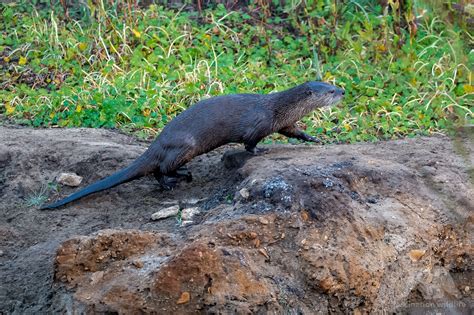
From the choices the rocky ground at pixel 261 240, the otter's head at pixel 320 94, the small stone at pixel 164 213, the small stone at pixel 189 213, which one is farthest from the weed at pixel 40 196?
the otter's head at pixel 320 94

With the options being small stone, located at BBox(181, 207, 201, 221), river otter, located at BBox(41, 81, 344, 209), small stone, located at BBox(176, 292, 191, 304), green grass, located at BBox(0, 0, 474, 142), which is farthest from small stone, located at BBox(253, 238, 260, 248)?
green grass, located at BBox(0, 0, 474, 142)

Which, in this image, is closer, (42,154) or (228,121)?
(228,121)

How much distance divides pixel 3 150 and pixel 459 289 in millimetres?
2619

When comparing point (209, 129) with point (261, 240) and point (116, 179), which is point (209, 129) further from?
point (261, 240)

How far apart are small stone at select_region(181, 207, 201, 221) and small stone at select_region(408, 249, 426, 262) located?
0.99 m

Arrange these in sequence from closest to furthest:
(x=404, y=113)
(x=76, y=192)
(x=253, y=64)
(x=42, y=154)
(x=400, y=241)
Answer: (x=400, y=241) → (x=76, y=192) → (x=42, y=154) → (x=404, y=113) → (x=253, y=64)

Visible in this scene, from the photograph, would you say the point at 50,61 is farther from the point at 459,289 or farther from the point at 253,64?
the point at 459,289

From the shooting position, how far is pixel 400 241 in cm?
321

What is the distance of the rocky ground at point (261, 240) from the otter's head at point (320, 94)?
0.31 meters

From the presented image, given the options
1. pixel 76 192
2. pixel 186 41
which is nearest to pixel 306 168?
pixel 76 192

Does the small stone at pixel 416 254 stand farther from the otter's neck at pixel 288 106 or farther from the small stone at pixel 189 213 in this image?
the otter's neck at pixel 288 106

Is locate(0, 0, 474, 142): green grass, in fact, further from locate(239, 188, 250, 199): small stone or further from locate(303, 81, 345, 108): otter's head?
locate(239, 188, 250, 199): small stone

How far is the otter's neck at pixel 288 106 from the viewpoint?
4.06 meters

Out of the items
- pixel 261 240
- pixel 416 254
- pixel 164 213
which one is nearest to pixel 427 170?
pixel 416 254
